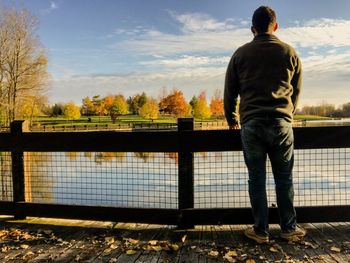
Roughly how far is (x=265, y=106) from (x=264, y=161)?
0.60 m

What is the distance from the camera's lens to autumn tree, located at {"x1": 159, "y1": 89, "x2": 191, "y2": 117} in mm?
95188

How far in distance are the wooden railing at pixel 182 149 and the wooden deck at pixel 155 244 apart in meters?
0.15

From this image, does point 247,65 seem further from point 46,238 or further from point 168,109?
point 168,109

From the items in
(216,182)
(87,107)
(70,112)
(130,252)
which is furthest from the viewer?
(87,107)

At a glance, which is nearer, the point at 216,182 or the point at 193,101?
the point at 216,182

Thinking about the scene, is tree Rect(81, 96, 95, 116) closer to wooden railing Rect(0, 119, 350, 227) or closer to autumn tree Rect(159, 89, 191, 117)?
autumn tree Rect(159, 89, 191, 117)

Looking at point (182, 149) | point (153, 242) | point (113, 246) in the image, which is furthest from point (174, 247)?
point (182, 149)

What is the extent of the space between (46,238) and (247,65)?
3.01 metres

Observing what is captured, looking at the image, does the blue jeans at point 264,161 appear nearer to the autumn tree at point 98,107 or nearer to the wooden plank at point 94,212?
the wooden plank at point 94,212

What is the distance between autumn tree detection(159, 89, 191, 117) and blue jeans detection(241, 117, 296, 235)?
298 ft

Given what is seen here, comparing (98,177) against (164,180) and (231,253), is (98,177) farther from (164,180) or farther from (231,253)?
(231,253)

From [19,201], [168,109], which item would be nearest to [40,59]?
[19,201]

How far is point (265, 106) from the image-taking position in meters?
3.79

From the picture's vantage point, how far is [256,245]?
386 centimetres
